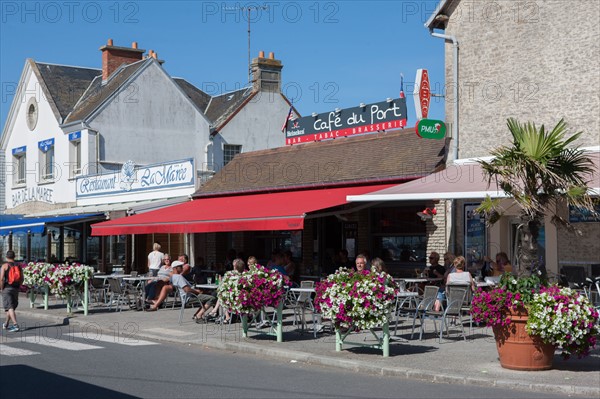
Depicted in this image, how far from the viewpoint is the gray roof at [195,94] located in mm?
33956

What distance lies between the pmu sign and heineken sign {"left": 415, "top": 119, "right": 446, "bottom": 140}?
179mm

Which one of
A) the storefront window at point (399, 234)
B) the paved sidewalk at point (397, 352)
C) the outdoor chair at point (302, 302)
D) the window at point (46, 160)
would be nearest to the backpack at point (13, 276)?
the paved sidewalk at point (397, 352)

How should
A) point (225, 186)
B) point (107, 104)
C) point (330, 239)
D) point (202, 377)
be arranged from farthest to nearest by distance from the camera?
point (107, 104), point (225, 186), point (330, 239), point (202, 377)

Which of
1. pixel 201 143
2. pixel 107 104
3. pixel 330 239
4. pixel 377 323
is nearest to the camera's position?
pixel 377 323

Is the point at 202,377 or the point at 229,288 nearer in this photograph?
the point at 202,377

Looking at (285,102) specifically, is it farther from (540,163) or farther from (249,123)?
(540,163)

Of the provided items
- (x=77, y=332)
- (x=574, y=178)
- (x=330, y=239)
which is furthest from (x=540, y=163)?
(x=330, y=239)

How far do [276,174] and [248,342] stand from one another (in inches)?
362

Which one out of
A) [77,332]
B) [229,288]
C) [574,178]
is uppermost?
[574,178]

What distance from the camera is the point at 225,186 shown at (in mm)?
22891

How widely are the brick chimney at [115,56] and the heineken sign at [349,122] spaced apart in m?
11.7

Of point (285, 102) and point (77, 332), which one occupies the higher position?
point (285, 102)

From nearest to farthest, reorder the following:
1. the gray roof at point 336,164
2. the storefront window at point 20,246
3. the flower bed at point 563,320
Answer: the flower bed at point 563,320 < the gray roof at point 336,164 < the storefront window at point 20,246

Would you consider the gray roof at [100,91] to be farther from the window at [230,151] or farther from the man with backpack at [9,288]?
the man with backpack at [9,288]
